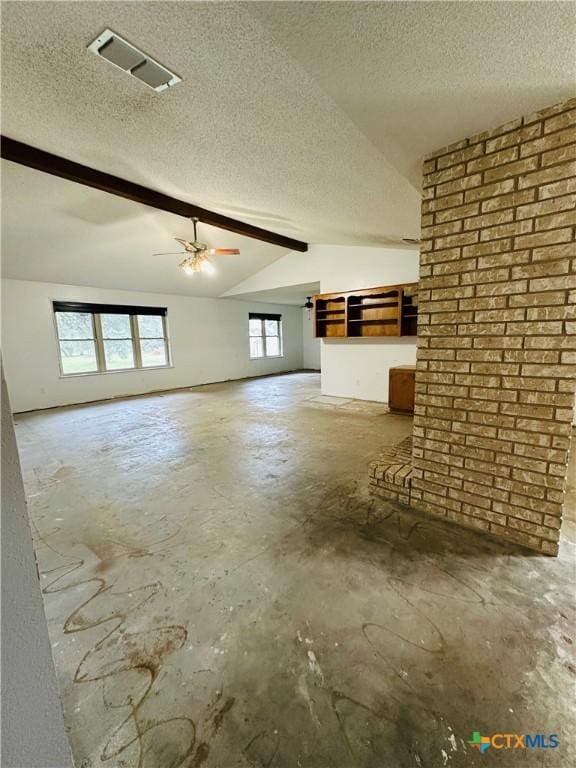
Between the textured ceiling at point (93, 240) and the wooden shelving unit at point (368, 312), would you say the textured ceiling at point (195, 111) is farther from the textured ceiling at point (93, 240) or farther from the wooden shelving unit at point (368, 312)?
the wooden shelving unit at point (368, 312)

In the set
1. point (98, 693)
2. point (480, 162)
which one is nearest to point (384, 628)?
point (98, 693)

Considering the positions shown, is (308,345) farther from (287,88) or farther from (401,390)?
(287,88)

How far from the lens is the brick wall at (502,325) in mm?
1715

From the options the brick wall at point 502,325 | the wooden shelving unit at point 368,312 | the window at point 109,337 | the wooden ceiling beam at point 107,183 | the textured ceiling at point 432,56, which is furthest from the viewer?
the window at point 109,337

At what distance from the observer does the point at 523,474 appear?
1.94m

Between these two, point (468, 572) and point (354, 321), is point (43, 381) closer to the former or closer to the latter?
point (354, 321)

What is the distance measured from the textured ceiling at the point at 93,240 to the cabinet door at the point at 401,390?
383 centimetres

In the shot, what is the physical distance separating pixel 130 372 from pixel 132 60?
663 centimetres

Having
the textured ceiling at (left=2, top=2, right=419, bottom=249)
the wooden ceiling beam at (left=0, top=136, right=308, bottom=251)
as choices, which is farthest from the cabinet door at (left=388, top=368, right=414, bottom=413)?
the wooden ceiling beam at (left=0, top=136, right=308, bottom=251)

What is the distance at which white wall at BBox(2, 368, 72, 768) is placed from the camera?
675 millimetres

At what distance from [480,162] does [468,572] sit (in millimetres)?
2364

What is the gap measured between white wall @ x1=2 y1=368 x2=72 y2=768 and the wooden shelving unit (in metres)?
5.44

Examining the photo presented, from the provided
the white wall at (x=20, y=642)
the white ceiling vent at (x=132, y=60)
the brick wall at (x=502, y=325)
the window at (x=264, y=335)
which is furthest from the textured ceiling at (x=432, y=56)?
the window at (x=264, y=335)

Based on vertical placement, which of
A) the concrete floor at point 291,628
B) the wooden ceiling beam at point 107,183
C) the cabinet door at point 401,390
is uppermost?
the wooden ceiling beam at point 107,183
